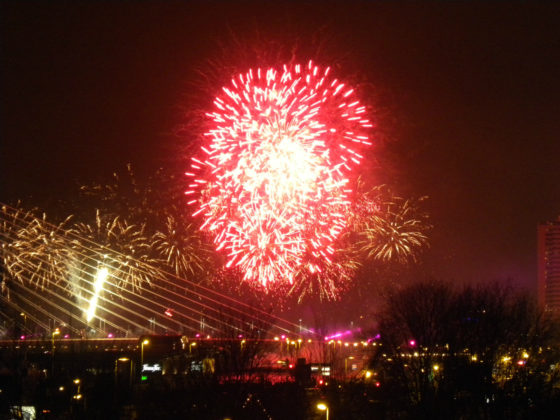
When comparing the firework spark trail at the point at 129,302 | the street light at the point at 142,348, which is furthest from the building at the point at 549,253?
the street light at the point at 142,348

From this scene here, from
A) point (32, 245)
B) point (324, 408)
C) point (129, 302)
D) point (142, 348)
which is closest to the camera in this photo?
point (324, 408)

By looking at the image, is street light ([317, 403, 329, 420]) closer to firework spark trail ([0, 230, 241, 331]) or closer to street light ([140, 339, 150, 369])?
street light ([140, 339, 150, 369])

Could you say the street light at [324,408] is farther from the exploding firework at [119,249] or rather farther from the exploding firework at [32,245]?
the exploding firework at [32,245]

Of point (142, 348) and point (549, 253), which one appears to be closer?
point (142, 348)

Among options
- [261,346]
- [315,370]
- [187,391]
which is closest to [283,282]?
[315,370]

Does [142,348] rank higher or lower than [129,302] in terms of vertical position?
lower

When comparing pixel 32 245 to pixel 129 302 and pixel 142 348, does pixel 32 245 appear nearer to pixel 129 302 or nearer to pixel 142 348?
pixel 142 348

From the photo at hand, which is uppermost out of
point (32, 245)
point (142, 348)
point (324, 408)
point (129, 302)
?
point (32, 245)

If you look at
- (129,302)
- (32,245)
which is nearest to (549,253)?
(129,302)

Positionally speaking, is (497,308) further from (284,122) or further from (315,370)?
(284,122)

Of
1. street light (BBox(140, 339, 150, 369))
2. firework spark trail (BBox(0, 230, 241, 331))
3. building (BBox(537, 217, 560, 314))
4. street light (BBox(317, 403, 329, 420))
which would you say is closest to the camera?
street light (BBox(317, 403, 329, 420))

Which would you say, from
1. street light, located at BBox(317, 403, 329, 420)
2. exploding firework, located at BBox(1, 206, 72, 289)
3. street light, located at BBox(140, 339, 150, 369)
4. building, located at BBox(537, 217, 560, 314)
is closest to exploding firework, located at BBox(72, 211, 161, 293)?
exploding firework, located at BBox(1, 206, 72, 289)
